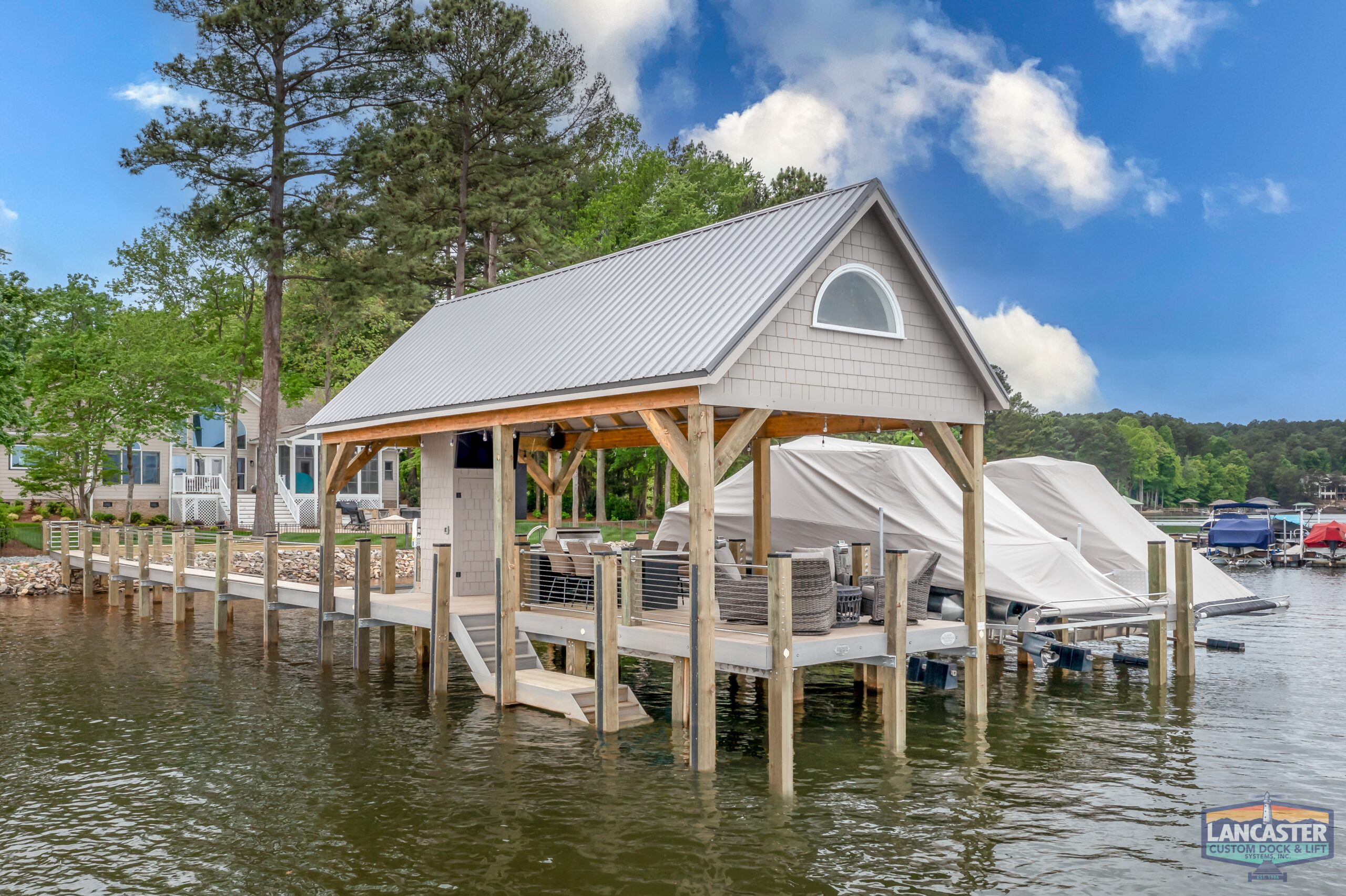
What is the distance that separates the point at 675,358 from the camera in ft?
37.3

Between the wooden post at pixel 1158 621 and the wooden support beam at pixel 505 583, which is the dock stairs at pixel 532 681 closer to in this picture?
the wooden support beam at pixel 505 583

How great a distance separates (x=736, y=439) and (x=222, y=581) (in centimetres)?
1412

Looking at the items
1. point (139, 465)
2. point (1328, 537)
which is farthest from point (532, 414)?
point (1328, 537)

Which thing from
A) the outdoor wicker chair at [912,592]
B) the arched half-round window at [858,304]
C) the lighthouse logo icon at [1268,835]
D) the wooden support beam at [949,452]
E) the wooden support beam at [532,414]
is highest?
the arched half-round window at [858,304]

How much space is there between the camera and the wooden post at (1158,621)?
1577 cm

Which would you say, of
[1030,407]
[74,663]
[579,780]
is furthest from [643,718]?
[1030,407]

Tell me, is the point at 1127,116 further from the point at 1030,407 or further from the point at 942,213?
the point at 1030,407

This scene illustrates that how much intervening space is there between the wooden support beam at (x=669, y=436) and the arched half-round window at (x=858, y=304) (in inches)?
82.3

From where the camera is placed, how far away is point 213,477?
143 ft

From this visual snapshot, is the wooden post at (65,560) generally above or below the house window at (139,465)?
below

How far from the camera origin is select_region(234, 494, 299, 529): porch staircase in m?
40.8

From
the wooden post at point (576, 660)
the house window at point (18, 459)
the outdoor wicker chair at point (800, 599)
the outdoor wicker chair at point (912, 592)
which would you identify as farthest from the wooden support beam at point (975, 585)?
the house window at point (18, 459)

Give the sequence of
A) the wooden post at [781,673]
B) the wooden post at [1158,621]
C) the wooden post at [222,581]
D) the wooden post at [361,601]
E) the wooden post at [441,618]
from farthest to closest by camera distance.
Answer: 1. the wooden post at [222,581]
2. the wooden post at [361,601]
3. the wooden post at [1158,621]
4. the wooden post at [441,618]
5. the wooden post at [781,673]

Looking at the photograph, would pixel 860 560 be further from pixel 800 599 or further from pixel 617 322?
pixel 617 322
